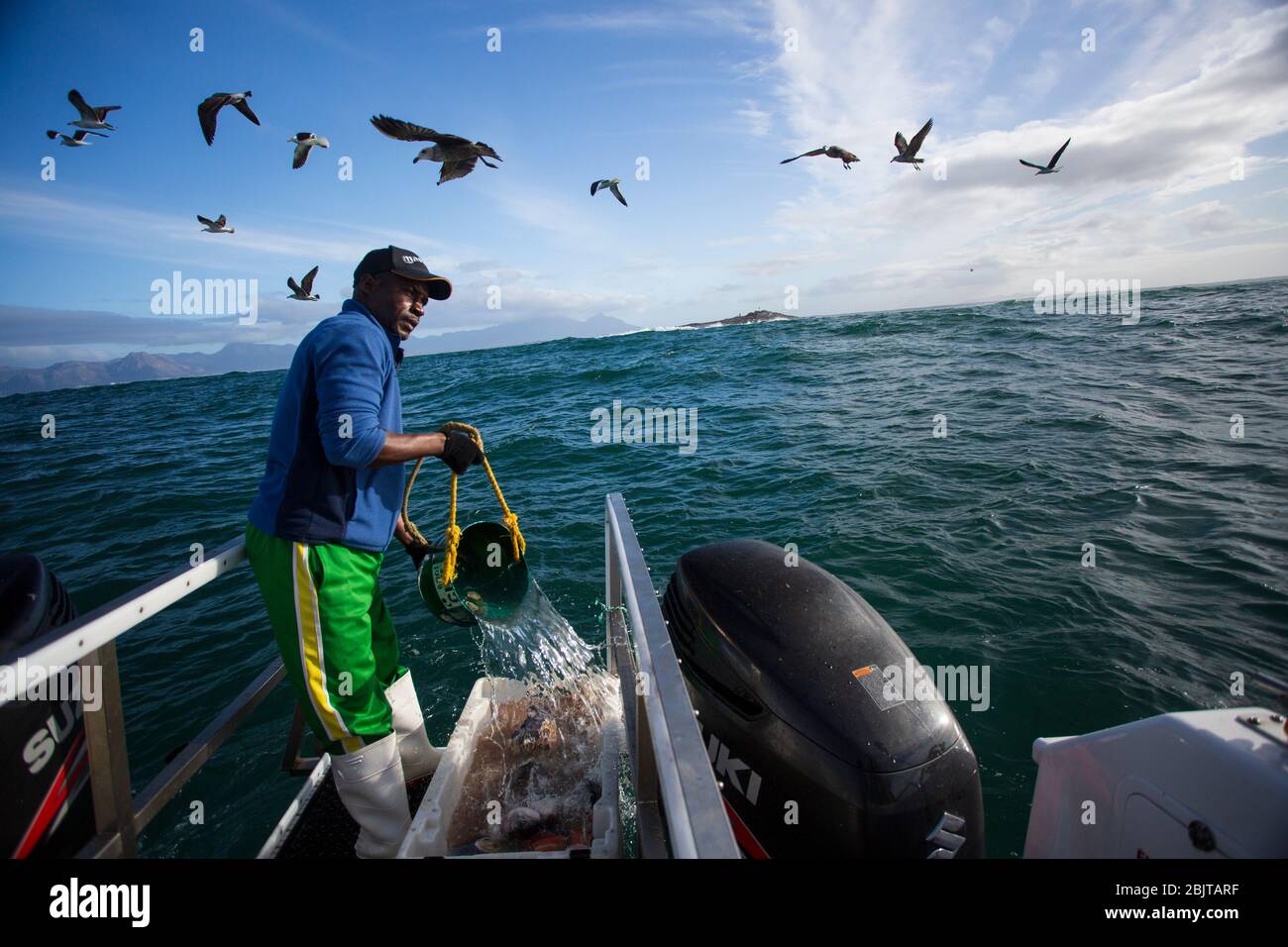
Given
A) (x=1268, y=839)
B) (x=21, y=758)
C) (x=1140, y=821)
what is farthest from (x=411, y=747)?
(x=1268, y=839)

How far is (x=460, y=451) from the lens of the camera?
2.49 m

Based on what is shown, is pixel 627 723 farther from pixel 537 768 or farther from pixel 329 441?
pixel 329 441

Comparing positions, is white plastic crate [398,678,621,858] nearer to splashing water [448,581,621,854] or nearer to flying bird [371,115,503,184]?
splashing water [448,581,621,854]

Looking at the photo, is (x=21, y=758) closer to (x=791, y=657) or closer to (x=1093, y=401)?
(x=791, y=657)

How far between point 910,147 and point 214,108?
8912mm

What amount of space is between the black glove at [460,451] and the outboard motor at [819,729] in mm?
1165

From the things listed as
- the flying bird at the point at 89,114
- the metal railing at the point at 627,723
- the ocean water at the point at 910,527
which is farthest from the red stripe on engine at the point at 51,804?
the flying bird at the point at 89,114

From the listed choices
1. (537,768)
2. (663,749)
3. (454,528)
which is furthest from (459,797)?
(663,749)

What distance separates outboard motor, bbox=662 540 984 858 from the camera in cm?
190

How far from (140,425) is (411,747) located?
26.7 metres

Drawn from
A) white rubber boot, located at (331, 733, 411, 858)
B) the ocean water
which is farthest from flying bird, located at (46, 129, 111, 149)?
white rubber boot, located at (331, 733, 411, 858)

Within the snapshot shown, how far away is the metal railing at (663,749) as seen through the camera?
946 mm

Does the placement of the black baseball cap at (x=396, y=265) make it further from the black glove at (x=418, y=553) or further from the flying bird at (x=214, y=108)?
the flying bird at (x=214, y=108)
